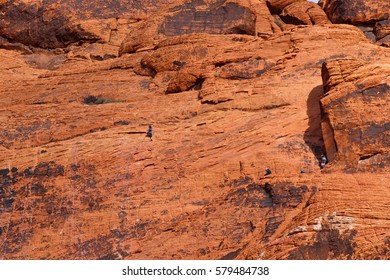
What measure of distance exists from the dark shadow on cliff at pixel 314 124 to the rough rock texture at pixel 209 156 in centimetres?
6

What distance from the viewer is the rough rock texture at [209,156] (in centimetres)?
1753

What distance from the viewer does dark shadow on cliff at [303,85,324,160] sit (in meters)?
20.1

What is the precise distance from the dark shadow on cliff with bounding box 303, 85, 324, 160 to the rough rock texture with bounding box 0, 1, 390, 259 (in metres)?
0.06

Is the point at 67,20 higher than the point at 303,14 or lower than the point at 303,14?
higher

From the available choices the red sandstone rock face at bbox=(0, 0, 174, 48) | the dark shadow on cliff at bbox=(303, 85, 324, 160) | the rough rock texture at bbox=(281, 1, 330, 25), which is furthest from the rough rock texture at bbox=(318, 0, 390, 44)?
the dark shadow on cliff at bbox=(303, 85, 324, 160)

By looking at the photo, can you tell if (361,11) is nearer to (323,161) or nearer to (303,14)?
(303,14)

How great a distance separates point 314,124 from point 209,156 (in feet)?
11.9

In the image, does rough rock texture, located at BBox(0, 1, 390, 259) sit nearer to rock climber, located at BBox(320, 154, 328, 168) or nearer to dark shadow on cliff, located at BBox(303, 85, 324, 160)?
dark shadow on cliff, located at BBox(303, 85, 324, 160)

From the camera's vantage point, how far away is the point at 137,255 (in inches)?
728

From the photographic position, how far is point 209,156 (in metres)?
20.8

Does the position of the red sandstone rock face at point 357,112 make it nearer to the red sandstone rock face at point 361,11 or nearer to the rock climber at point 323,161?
the rock climber at point 323,161

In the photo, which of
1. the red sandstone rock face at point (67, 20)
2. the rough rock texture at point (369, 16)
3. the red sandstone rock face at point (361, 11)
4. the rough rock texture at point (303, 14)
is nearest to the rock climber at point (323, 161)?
the rough rock texture at point (369, 16)

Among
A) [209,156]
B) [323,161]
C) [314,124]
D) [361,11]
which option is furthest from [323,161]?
[361,11]

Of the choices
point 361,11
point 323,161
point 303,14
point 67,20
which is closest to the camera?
point 323,161
